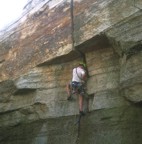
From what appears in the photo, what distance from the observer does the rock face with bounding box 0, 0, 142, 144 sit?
44.4ft

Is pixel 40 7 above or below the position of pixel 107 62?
above

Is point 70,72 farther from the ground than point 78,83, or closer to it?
farther from the ground

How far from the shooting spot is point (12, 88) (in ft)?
56.2

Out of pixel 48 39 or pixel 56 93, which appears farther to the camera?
pixel 48 39

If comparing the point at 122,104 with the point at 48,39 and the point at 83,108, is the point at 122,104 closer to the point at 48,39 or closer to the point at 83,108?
the point at 83,108

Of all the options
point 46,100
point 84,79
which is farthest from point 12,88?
point 84,79

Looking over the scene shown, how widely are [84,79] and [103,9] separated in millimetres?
3464

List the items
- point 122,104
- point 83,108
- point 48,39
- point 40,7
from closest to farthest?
point 122,104, point 83,108, point 48,39, point 40,7

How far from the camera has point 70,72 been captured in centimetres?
1627

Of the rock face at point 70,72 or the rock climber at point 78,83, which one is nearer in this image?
the rock face at point 70,72

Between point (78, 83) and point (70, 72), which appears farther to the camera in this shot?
point (70, 72)

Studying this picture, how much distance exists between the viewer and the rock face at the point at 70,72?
13523 mm

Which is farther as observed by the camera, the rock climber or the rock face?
the rock climber

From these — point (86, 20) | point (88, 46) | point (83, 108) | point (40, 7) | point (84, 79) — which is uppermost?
point (40, 7)
